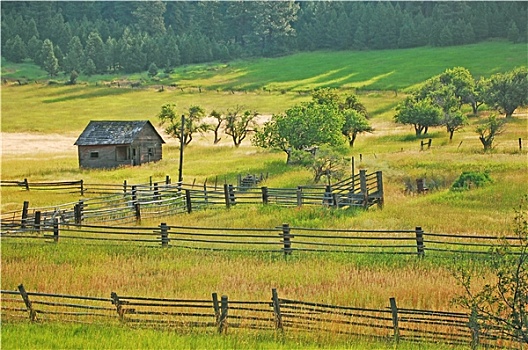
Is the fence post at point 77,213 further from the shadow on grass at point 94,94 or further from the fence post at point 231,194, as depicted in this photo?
the shadow on grass at point 94,94

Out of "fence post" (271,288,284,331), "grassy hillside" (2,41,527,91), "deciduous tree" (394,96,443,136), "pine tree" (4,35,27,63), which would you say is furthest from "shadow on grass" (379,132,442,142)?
"pine tree" (4,35,27,63)

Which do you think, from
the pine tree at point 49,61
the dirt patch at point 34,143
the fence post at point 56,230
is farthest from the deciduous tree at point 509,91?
the pine tree at point 49,61

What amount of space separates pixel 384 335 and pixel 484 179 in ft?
63.9

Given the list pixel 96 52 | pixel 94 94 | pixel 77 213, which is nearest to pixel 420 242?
pixel 77 213

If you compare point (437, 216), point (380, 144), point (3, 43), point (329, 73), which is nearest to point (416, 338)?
point (437, 216)

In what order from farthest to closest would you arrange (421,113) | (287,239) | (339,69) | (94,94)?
1. (339,69)
2. (94,94)
3. (421,113)
4. (287,239)

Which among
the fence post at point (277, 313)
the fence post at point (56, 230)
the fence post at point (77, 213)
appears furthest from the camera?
the fence post at point (77, 213)

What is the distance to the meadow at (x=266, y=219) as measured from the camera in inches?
643

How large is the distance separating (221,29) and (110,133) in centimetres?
10560

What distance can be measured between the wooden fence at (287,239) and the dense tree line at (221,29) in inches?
3803

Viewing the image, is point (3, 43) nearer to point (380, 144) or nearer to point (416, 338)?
point (380, 144)

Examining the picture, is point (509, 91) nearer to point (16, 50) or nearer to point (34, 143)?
point (34, 143)

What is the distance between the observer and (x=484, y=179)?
31234 mm

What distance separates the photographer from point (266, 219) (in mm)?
26578
